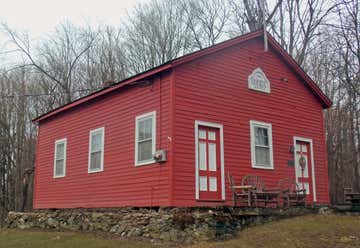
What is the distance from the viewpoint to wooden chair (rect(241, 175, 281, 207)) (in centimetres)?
1172

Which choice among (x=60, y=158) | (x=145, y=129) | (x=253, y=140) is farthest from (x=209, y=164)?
A: (x=60, y=158)

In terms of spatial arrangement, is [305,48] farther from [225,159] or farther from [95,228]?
[95,228]

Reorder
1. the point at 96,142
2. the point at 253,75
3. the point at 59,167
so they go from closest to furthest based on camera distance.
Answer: the point at 253,75
the point at 96,142
the point at 59,167

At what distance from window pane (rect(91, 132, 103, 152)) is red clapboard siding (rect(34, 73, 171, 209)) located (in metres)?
0.34

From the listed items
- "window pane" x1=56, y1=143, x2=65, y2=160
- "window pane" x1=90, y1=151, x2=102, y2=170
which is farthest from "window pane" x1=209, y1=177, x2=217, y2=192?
"window pane" x1=56, y1=143, x2=65, y2=160

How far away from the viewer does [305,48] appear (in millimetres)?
25766

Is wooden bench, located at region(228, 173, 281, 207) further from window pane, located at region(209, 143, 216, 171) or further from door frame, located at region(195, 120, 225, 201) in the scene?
window pane, located at region(209, 143, 216, 171)

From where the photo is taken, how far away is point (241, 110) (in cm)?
1328

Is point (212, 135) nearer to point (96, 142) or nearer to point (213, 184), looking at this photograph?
point (213, 184)

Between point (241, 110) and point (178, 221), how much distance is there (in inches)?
180

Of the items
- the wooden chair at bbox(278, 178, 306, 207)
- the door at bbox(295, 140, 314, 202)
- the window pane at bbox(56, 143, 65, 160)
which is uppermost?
the window pane at bbox(56, 143, 65, 160)

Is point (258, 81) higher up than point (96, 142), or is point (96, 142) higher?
point (258, 81)

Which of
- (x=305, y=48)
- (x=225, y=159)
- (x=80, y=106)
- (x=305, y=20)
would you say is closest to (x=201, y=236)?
(x=225, y=159)

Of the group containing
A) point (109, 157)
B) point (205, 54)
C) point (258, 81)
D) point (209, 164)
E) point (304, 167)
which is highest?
point (205, 54)
